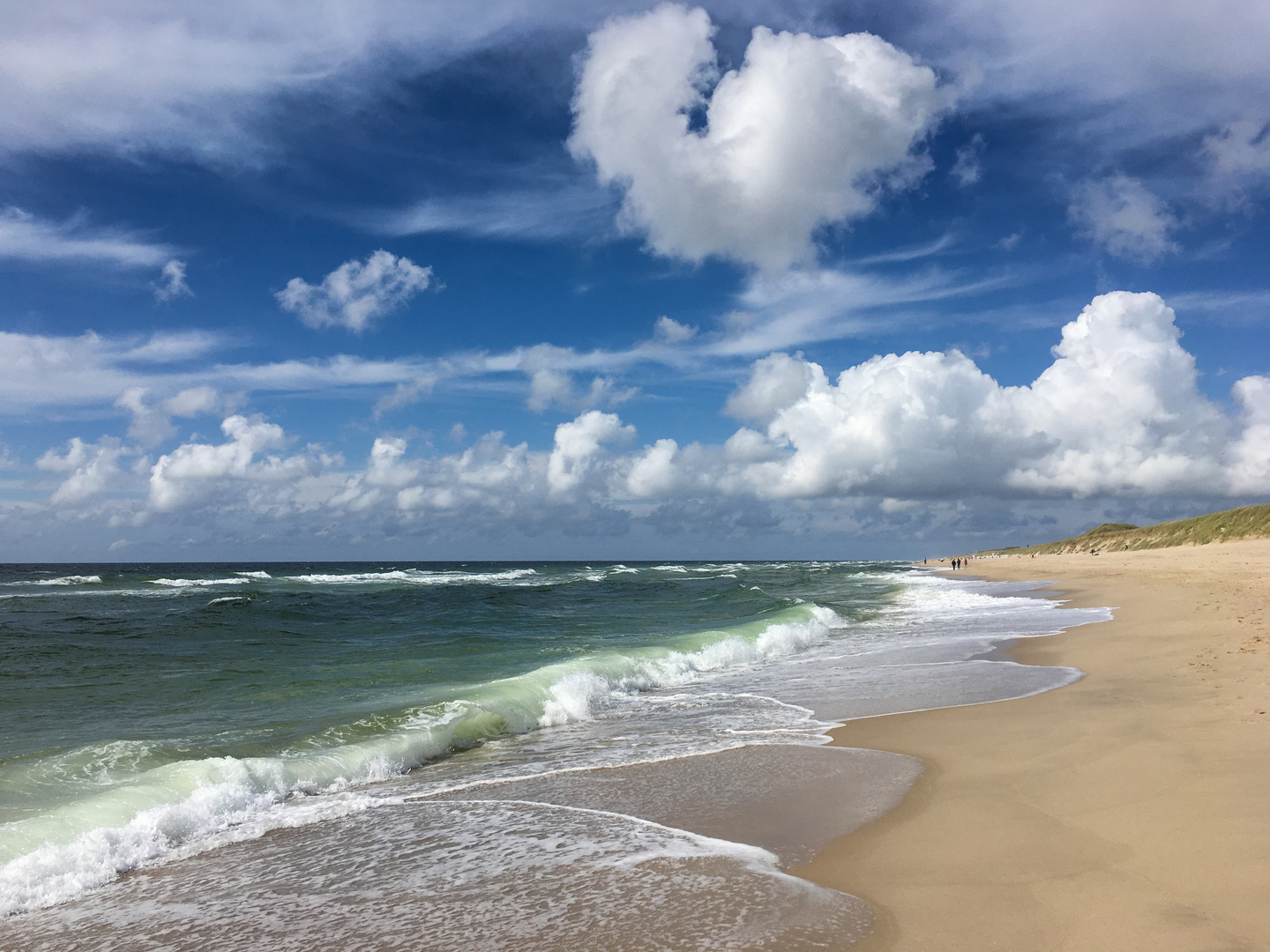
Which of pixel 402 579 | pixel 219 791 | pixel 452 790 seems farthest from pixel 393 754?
pixel 402 579

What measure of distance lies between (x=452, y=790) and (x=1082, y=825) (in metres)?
5.31

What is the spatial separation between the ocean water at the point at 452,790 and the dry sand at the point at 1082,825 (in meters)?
0.41

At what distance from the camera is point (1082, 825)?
4734 millimetres

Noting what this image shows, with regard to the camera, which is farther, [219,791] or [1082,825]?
[219,791]

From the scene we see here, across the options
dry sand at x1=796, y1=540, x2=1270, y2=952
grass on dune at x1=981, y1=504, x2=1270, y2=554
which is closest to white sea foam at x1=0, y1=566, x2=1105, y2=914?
dry sand at x1=796, y1=540, x2=1270, y2=952

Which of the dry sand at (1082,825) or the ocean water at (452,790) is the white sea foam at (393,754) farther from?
the dry sand at (1082,825)

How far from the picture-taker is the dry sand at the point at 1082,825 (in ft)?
11.5

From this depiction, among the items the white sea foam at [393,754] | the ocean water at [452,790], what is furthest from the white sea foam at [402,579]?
the white sea foam at [393,754]

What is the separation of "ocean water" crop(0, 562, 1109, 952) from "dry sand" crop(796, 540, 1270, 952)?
405 mm

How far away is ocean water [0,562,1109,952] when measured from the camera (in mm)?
4129

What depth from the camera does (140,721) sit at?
9.92m

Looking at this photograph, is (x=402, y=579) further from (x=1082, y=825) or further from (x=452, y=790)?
(x=1082, y=825)

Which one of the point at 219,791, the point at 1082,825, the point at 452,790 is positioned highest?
the point at 1082,825

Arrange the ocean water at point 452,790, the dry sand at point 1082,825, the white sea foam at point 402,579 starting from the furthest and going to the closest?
the white sea foam at point 402,579 → the ocean water at point 452,790 → the dry sand at point 1082,825
